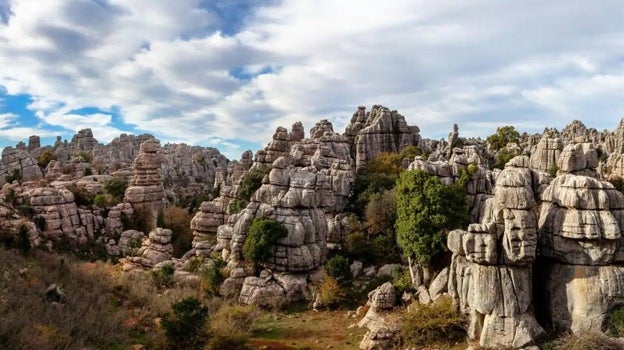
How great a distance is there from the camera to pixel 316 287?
27.0m

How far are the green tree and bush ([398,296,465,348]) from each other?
155 ft

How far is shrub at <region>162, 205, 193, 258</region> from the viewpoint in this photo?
41.8 meters

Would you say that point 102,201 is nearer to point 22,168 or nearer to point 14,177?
point 14,177

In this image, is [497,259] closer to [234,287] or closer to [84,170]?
[234,287]

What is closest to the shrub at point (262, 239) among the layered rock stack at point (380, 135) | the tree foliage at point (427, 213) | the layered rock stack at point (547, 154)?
the tree foliage at point (427, 213)

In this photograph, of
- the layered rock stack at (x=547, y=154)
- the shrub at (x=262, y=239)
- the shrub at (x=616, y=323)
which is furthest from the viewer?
the layered rock stack at (x=547, y=154)

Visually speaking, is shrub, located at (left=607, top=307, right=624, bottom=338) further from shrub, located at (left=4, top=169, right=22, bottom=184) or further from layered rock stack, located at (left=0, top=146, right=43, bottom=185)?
layered rock stack, located at (left=0, top=146, right=43, bottom=185)

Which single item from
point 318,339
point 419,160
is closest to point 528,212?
point 419,160

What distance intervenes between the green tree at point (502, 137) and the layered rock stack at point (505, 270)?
46.8 meters

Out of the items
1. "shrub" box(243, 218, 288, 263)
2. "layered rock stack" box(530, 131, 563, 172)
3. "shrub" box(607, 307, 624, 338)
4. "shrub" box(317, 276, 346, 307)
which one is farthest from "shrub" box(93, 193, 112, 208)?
"shrub" box(607, 307, 624, 338)

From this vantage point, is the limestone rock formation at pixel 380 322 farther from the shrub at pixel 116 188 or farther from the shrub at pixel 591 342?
the shrub at pixel 116 188

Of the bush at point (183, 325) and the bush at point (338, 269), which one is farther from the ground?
the bush at point (338, 269)

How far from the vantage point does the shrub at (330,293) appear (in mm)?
25453

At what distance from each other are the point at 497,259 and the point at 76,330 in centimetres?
1548
